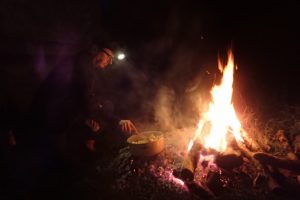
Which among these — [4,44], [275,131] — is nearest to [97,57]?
[4,44]

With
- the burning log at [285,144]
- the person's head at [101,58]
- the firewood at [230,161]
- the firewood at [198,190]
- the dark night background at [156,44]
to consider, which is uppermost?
the dark night background at [156,44]

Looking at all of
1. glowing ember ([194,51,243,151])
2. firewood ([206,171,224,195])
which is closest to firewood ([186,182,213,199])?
firewood ([206,171,224,195])

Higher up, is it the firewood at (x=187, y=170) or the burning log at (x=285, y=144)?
the burning log at (x=285, y=144)

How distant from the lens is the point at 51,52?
25.0 feet

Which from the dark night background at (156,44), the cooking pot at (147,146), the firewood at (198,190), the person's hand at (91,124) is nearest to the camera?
the firewood at (198,190)

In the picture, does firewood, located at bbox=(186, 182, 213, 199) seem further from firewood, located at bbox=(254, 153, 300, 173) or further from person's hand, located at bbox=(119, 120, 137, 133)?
person's hand, located at bbox=(119, 120, 137, 133)

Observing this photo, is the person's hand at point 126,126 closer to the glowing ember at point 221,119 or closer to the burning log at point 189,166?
the glowing ember at point 221,119

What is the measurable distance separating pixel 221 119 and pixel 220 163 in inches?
Result: 43.0

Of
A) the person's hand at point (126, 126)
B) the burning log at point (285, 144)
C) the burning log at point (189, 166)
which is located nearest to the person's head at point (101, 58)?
the person's hand at point (126, 126)

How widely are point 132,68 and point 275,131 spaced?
4.32 metres

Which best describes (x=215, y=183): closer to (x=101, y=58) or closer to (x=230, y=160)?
(x=230, y=160)

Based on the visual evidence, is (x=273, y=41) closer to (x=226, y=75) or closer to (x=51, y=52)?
(x=226, y=75)

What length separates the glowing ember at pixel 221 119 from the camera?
5531 millimetres

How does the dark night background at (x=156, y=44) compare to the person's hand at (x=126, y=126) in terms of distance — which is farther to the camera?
the dark night background at (x=156, y=44)
